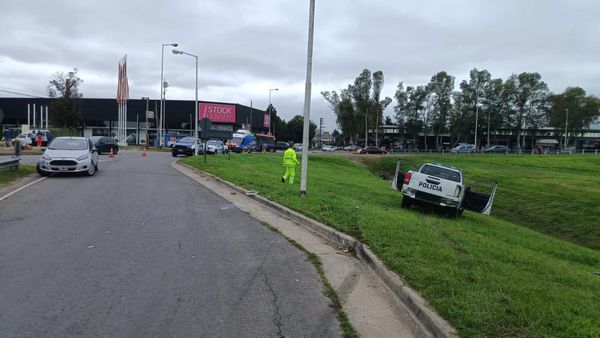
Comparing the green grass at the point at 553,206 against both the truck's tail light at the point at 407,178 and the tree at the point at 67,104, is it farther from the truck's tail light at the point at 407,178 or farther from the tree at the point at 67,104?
the tree at the point at 67,104

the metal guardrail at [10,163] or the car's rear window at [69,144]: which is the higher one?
the car's rear window at [69,144]

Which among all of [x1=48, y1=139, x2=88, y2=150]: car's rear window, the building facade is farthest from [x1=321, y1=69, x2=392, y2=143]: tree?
[x1=48, y1=139, x2=88, y2=150]: car's rear window

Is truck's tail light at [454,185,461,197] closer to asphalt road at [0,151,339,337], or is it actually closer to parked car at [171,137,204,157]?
asphalt road at [0,151,339,337]

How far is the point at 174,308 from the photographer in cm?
531

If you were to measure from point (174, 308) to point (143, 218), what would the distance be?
576 cm

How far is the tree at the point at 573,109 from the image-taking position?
100312mm

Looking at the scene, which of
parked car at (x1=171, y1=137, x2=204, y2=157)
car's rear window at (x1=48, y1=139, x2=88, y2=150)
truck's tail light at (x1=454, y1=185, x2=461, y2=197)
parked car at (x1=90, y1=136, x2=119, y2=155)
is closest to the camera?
truck's tail light at (x1=454, y1=185, x2=461, y2=197)

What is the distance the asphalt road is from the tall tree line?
287 ft

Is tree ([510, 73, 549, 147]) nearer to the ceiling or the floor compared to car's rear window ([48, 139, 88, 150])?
nearer to the ceiling

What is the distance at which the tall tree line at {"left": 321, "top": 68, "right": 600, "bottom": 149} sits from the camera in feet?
317

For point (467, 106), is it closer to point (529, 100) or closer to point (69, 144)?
point (529, 100)

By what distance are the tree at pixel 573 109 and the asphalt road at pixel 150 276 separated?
340 ft

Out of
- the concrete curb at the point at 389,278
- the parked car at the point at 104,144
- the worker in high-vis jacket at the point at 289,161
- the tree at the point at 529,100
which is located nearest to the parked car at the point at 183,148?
the parked car at the point at 104,144

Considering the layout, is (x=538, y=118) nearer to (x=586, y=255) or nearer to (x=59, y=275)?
(x=586, y=255)
